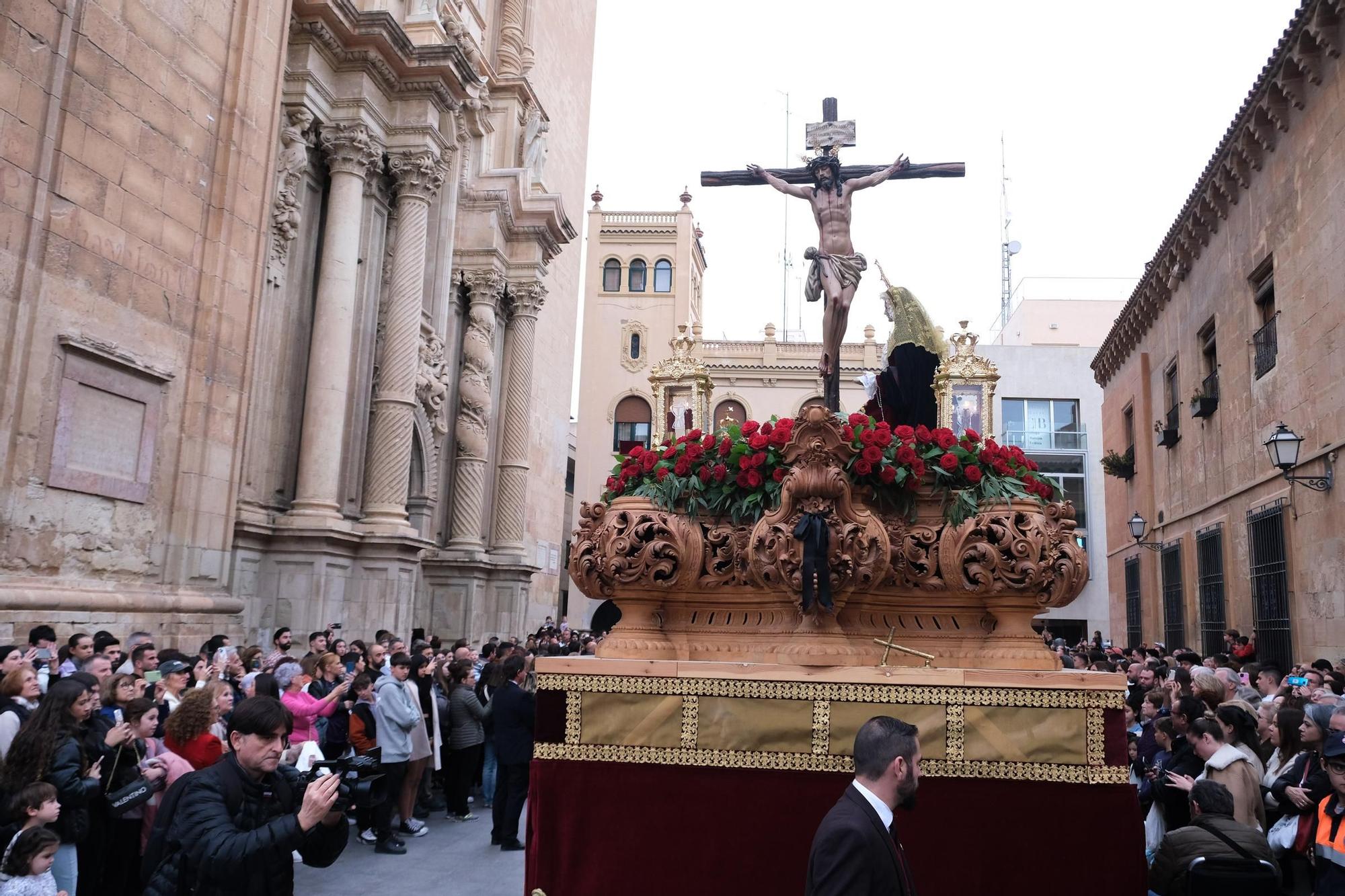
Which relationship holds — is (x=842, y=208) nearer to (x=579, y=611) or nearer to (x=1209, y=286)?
(x=1209, y=286)

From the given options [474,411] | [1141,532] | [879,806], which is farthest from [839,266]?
[474,411]

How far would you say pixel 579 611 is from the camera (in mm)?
46969

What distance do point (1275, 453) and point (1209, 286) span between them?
7240mm

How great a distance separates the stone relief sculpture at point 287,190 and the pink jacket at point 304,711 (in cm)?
1010

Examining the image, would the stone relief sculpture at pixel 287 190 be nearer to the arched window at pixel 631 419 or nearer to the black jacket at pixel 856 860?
the black jacket at pixel 856 860

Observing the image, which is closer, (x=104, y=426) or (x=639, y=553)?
(x=639, y=553)

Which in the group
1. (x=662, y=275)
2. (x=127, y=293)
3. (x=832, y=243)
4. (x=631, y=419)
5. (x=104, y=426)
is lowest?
(x=104, y=426)

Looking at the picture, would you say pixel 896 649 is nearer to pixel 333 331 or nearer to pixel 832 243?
pixel 832 243

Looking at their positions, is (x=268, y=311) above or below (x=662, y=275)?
below

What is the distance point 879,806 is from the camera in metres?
3.58

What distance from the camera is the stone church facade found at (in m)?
11.1

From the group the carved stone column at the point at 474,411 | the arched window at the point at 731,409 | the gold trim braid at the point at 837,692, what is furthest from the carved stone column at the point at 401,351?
the arched window at the point at 731,409

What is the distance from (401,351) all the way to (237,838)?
16863 millimetres

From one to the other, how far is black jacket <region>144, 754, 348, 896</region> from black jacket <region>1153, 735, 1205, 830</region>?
16.5ft
